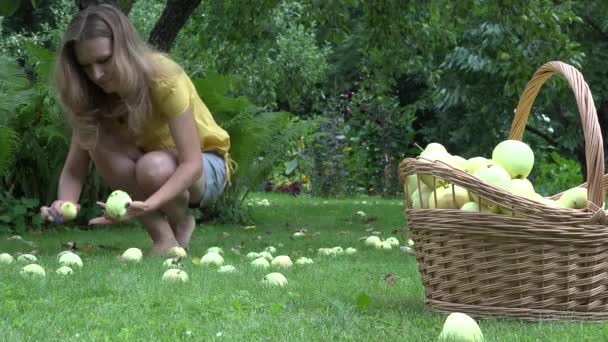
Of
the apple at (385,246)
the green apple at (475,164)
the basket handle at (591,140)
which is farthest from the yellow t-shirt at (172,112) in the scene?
the basket handle at (591,140)

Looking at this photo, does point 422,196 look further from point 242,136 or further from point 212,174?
point 242,136

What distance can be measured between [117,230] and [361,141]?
906 centimetres

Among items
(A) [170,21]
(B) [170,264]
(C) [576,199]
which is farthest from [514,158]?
(A) [170,21]

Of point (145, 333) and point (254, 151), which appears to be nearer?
point (145, 333)

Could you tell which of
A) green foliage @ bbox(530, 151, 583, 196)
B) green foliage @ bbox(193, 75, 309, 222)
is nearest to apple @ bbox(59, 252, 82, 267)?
green foliage @ bbox(193, 75, 309, 222)

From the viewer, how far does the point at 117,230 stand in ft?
22.0

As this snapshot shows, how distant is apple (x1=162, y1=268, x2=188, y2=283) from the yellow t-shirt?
102cm

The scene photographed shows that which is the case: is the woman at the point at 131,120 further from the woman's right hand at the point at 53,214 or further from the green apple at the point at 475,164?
the green apple at the point at 475,164

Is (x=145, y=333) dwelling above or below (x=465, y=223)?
below

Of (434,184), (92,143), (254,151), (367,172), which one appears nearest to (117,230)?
(254,151)

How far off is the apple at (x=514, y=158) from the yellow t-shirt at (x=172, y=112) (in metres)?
1.85

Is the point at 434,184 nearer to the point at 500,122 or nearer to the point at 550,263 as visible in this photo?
the point at 550,263

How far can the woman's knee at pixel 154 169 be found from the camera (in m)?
4.21

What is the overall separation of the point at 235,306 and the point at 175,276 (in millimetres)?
700
